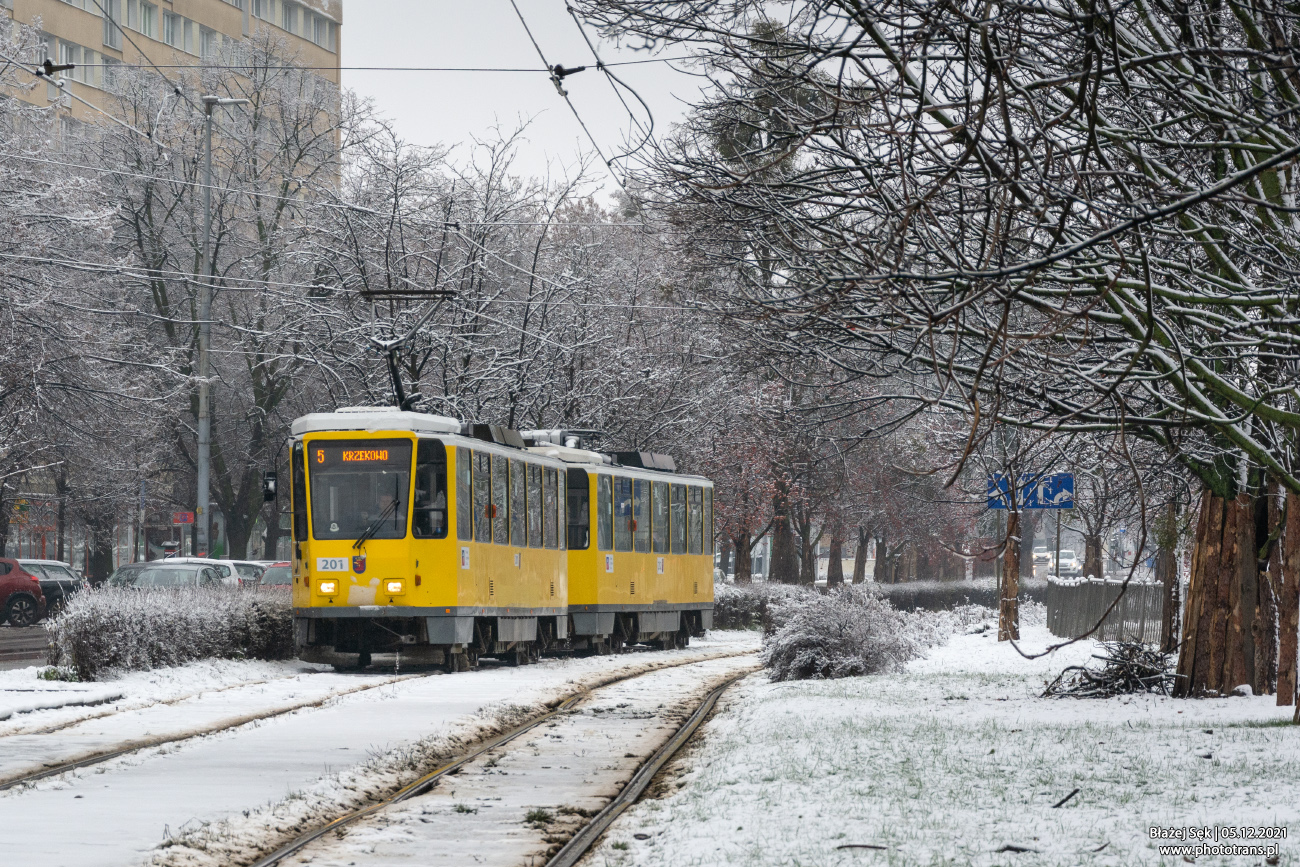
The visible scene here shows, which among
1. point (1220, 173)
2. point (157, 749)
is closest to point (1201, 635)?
point (1220, 173)

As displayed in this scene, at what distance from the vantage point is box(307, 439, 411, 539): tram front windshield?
2192cm

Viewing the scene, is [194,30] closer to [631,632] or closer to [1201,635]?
[631,632]

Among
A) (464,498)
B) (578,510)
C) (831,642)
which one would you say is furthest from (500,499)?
(831,642)

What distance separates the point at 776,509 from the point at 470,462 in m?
31.2

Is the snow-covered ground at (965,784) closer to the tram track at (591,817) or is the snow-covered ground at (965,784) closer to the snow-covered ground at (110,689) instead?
the tram track at (591,817)

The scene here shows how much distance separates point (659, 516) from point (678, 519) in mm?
1063

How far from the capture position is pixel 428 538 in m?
21.9

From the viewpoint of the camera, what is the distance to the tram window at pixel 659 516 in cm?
3022

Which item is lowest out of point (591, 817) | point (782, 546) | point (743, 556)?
point (591, 817)

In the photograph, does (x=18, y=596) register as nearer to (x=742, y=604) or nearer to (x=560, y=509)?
(x=560, y=509)

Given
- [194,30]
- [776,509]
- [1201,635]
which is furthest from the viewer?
[194,30]

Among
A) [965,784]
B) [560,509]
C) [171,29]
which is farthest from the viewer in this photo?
[171,29]

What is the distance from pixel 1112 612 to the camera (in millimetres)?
27484

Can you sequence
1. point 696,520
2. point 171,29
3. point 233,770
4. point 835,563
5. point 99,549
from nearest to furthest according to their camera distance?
point 233,770, point 696,520, point 99,549, point 835,563, point 171,29
